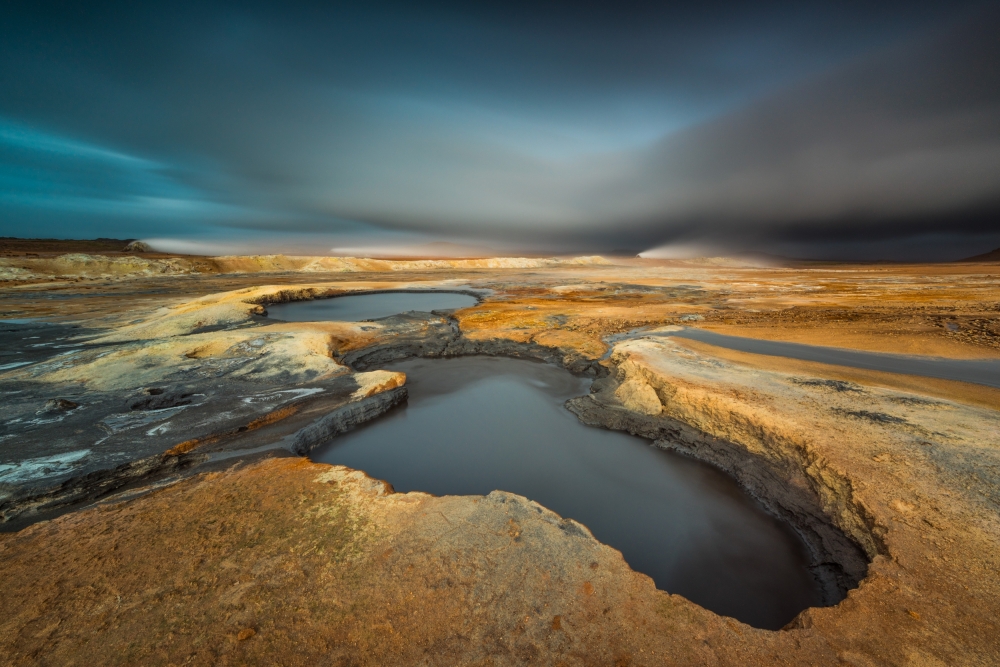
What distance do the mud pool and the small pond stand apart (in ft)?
47.3

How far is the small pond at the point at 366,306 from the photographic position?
25.3 m

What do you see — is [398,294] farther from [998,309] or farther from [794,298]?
[998,309]

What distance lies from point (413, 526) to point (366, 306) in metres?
28.0

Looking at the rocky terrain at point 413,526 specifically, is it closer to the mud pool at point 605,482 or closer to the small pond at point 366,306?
the mud pool at point 605,482

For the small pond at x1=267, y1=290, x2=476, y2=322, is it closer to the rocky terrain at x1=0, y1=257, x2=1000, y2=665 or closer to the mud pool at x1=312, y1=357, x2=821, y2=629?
the rocky terrain at x1=0, y1=257, x2=1000, y2=665

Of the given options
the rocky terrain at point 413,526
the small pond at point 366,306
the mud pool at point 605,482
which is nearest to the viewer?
the rocky terrain at point 413,526

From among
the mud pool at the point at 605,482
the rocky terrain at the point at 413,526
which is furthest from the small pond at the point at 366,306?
the mud pool at the point at 605,482

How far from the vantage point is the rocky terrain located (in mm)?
3428

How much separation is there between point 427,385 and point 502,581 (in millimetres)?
9161

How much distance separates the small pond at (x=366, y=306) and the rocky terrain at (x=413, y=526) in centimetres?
1336

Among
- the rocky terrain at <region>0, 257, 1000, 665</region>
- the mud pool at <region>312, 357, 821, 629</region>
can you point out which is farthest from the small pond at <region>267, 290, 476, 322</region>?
the mud pool at <region>312, 357, 821, 629</region>

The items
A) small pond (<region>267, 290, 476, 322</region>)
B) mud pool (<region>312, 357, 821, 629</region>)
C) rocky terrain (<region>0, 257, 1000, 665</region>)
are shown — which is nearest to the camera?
rocky terrain (<region>0, 257, 1000, 665</region>)

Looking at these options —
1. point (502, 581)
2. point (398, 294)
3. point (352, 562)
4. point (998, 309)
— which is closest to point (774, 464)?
point (502, 581)

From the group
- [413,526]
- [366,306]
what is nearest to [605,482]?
[413,526]
